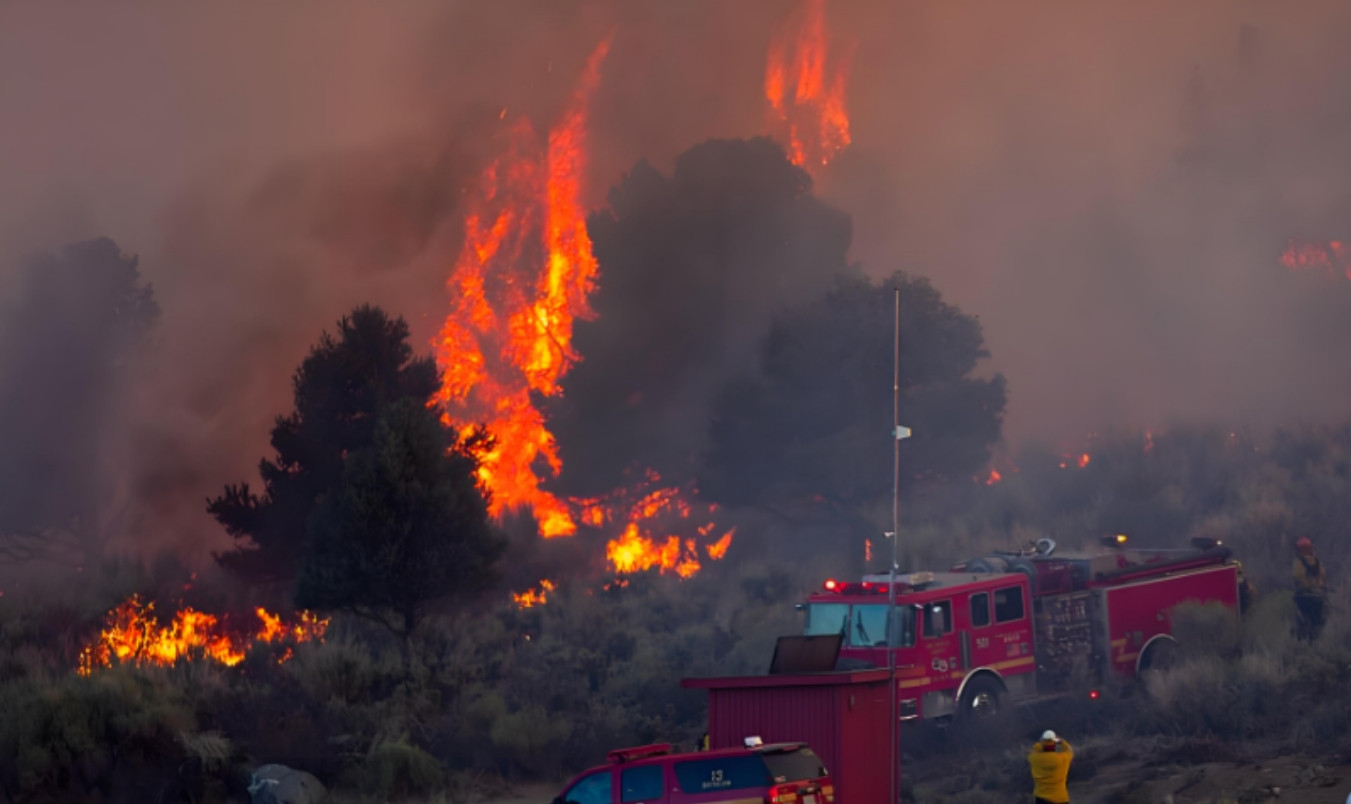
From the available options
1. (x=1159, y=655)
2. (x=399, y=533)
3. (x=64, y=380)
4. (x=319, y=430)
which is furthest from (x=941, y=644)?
(x=64, y=380)

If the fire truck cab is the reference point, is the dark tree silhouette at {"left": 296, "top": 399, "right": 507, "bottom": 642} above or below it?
above

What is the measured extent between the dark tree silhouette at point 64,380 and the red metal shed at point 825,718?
39.9 metres

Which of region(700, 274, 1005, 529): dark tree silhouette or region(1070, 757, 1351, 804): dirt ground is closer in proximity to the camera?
region(1070, 757, 1351, 804): dirt ground

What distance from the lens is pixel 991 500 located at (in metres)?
40.3

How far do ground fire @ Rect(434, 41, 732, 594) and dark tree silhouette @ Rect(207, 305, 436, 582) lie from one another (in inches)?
524

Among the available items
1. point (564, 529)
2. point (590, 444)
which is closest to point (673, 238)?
point (590, 444)

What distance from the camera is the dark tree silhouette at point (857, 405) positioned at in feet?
134

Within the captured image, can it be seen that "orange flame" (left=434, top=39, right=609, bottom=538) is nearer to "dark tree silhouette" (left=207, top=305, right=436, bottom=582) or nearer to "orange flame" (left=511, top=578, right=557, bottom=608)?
"orange flame" (left=511, top=578, right=557, bottom=608)

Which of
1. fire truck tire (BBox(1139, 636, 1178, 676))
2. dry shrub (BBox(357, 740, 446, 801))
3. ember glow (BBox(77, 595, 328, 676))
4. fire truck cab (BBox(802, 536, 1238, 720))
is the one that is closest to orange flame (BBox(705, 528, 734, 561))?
ember glow (BBox(77, 595, 328, 676))

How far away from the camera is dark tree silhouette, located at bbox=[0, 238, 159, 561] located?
161ft

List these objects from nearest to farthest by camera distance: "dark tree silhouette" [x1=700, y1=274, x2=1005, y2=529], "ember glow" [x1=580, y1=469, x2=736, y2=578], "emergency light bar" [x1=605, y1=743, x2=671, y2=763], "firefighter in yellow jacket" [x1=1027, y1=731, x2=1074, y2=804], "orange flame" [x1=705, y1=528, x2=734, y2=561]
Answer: "firefighter in yellow jacket" [x1=1027, y1=731, x2=1074, y2=804], "emergency light bar" [x1=605, y1=743, x2=671, y2=763], "dark tree silhouette" [x1=700, y1=274, x2=1005, y2=529], "orange flame" [x1=705, y1=528, x2=734, y2=561], "ember glow" [x1=580, y1=469, x2=736, y2=578]

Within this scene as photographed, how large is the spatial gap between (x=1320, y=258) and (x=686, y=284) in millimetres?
25129

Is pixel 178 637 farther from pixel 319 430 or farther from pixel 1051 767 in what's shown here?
pixel 1051 767

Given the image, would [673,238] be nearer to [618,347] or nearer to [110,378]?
[618,347]
